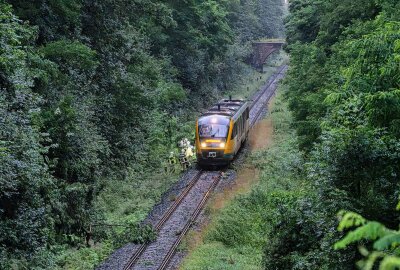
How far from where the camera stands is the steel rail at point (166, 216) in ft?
47.0

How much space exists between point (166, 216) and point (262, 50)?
57313 millimetres

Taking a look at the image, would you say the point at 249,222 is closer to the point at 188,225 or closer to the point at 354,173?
the point at 188,225

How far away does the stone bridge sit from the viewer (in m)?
70.8

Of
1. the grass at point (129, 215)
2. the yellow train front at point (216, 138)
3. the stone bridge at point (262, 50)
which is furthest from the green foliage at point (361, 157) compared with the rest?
the stone bridge at point (262, 50)

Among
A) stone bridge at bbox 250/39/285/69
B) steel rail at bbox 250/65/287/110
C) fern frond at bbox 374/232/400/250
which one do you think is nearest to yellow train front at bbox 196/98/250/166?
fern frond at bbox 374/232/400/250

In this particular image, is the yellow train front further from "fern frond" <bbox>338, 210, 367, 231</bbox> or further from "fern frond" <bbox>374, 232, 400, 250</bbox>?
"fern frond" <bbox>374, 232, 400, 250</bbox>

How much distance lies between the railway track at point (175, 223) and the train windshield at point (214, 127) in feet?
6.25

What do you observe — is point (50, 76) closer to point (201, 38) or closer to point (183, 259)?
point (183, 259)

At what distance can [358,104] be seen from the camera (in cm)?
966

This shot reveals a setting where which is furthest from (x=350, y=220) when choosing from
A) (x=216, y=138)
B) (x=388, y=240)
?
(x=216, y=138)

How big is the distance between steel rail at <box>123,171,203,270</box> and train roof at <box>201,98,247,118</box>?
3.24m

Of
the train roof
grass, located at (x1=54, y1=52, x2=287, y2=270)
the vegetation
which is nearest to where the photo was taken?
the vegetation

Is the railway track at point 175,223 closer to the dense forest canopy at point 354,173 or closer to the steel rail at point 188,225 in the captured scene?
the steel rail at point 188,225

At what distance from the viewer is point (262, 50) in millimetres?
72062
